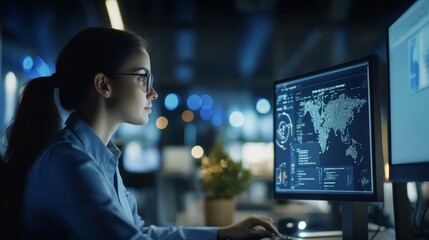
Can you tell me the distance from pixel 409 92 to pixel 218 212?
4.07 feet

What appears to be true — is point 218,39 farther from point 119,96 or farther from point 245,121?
point 119,96

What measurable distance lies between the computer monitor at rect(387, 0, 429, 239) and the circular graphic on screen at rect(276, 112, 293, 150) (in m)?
0.36

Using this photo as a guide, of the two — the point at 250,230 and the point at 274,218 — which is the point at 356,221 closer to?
the point at 250,230

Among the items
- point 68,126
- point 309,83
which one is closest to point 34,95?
point 68,126

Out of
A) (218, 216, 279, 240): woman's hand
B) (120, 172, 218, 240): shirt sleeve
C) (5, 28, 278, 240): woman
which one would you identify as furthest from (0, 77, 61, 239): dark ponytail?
(218, 216, 279, 240): woman's hand

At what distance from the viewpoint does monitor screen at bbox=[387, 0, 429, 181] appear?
1222 mm

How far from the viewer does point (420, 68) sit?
1257 millimetres

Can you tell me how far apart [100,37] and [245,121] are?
13803 millimetres

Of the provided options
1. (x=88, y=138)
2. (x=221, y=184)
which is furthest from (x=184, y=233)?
(x=221, y=184)

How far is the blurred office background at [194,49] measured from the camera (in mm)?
4438

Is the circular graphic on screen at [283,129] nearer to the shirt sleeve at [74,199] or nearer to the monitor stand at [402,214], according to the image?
the monitor stand at [402,214]

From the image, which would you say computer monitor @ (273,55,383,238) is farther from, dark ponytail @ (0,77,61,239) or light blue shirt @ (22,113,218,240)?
dark ponytail @ (0,77,61,239)

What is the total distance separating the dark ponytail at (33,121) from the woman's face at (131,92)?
0.19m

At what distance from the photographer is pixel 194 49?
1113cm
